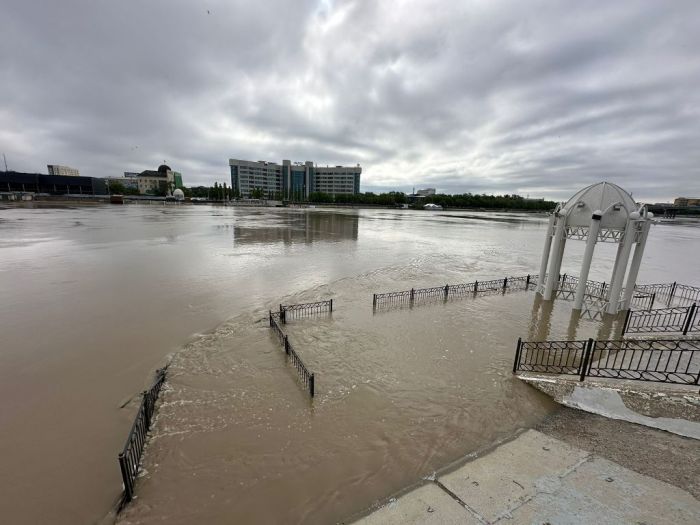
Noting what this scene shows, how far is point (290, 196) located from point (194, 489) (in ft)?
627

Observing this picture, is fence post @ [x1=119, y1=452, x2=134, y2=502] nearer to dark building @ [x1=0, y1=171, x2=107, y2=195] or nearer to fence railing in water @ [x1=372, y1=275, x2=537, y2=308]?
fence railing in water @ [x1=372, y1=275, x2=537, y2=308]

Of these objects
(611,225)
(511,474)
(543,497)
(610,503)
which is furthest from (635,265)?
(543,497)

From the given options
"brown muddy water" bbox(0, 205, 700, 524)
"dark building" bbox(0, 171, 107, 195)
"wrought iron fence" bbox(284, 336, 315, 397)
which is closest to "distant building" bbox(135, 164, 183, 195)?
"dark building" bbox(0, 171, 107, 195)

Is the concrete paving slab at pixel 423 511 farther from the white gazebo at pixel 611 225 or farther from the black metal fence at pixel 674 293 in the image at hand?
the black metal fence at pixel 674 293

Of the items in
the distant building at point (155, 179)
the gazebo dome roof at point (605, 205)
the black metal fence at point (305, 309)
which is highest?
the distant building at point (155, 179)

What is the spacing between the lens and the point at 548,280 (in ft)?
57.6

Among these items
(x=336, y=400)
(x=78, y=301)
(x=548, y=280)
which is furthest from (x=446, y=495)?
(x=78, y=301)

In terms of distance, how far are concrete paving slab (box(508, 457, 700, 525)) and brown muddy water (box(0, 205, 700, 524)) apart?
6.25 ft

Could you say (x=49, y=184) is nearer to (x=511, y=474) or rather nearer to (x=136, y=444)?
(x=136, y=444)

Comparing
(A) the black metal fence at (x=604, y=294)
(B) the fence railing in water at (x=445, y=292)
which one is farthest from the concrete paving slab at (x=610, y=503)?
(A) the black metal fence at (x=604, y=294)

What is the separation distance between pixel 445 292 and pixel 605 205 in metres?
8.82

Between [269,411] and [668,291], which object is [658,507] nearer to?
[269,411]

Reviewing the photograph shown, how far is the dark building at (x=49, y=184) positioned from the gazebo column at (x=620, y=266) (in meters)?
163

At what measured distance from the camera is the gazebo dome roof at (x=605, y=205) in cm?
1473
